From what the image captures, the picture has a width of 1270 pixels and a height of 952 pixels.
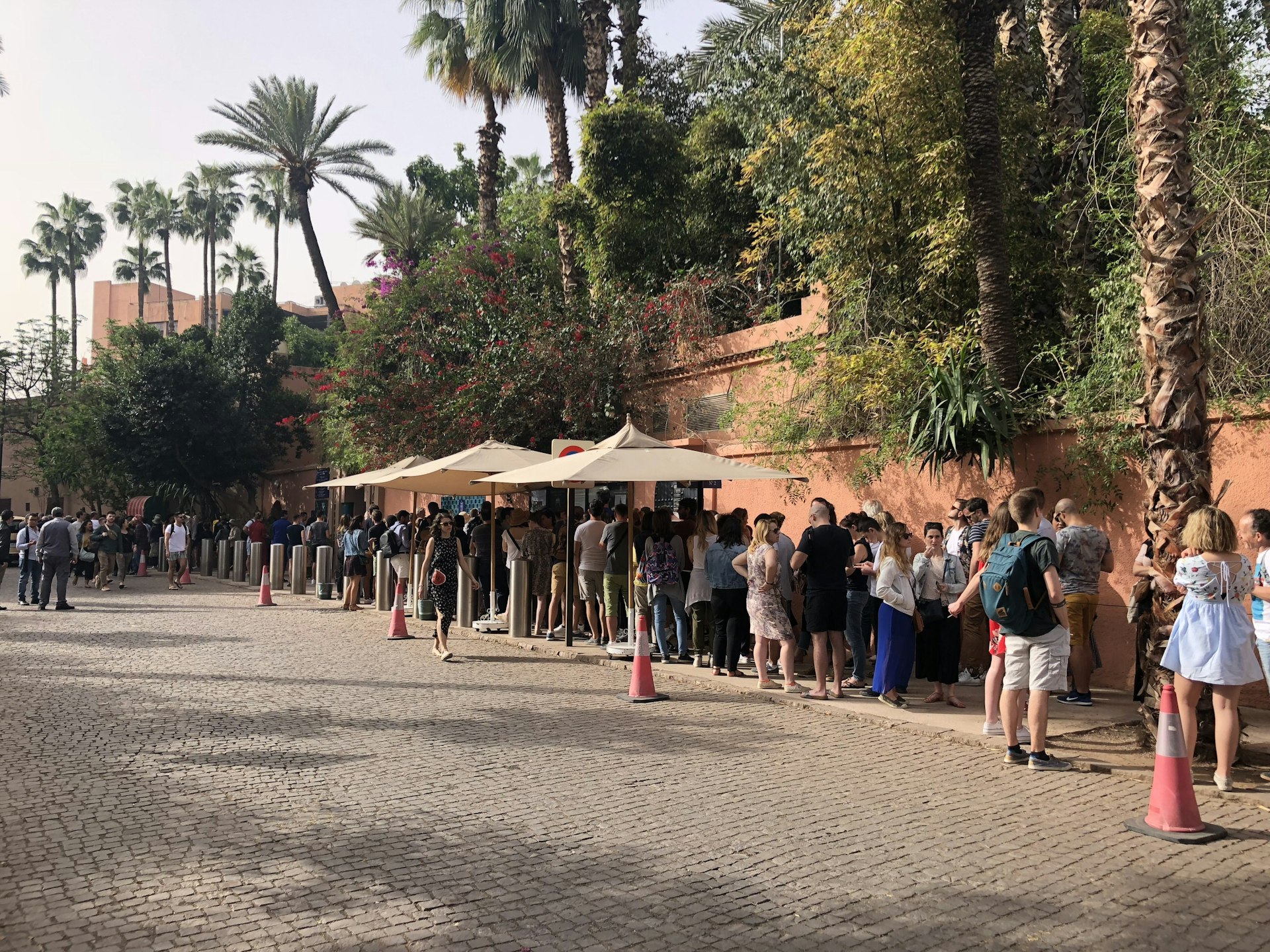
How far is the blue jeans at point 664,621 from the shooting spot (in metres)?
11.8

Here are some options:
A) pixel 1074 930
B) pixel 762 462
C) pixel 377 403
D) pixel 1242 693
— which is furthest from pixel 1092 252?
pixel 377 403

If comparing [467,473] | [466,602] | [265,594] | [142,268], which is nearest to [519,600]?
[466,602]

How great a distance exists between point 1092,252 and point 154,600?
57.1 ft

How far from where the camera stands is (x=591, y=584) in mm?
13227

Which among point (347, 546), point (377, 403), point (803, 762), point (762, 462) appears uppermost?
point (377, 403)

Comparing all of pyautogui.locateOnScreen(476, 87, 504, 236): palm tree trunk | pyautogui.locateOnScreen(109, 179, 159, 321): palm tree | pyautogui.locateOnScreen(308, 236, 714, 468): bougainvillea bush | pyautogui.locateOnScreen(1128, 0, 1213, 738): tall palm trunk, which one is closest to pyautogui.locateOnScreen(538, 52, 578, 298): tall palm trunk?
pyautogui.locateOnScreen(308, 236, 714, 468): bougainvillea bush

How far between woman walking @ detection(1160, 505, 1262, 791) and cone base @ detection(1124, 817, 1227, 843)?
0.75 metres

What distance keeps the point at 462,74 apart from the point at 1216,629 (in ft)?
81.7

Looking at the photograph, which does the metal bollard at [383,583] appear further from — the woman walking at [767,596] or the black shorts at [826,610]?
the black shorts at [826,610]

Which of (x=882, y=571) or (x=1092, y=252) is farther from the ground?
(x=1092, y=252)

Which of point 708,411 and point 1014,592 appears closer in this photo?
point 1014,592

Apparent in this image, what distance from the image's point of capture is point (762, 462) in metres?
15.2

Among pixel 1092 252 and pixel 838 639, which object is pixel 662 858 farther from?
pixel 1092 252

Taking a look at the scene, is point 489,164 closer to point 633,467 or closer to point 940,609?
point 633,467
